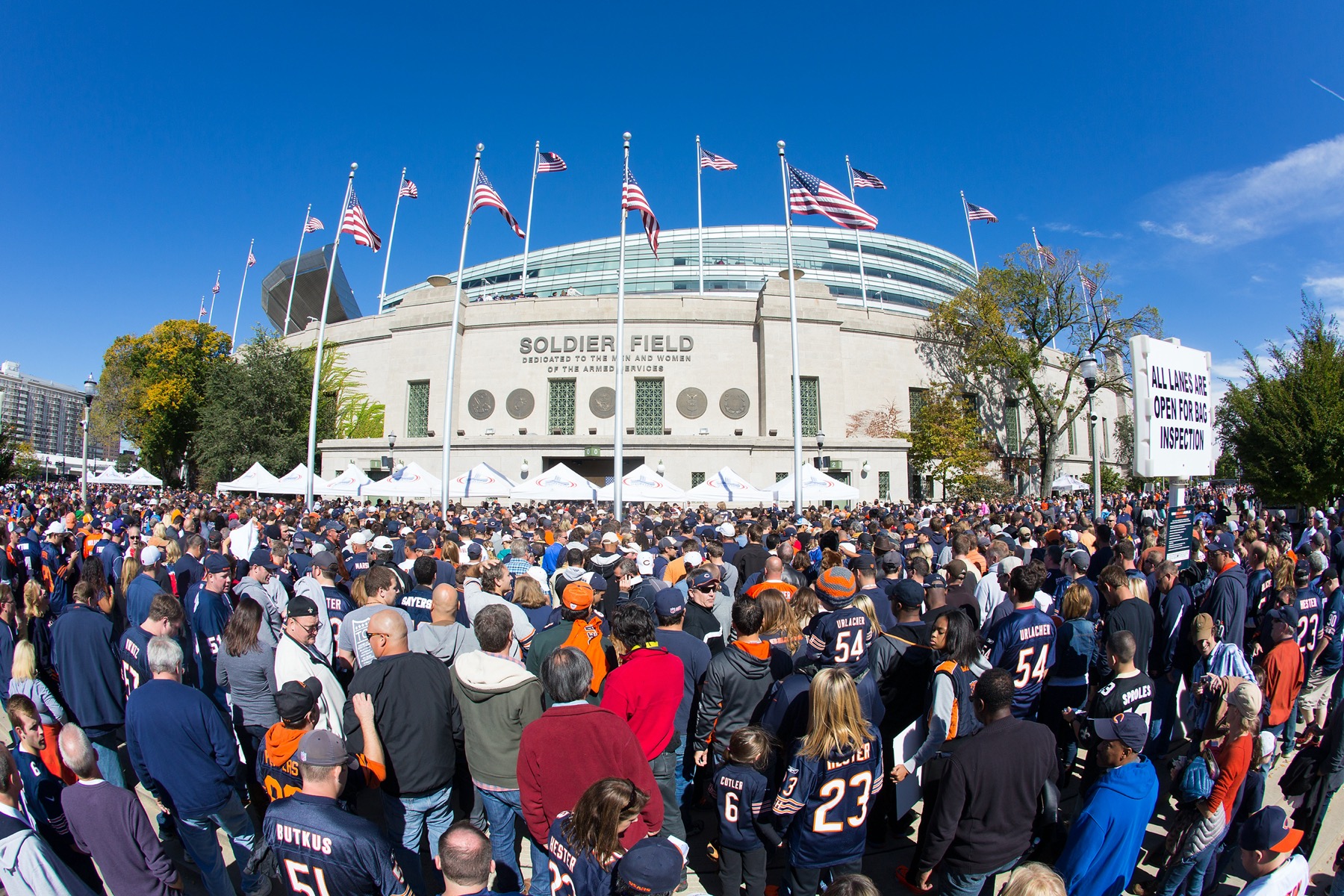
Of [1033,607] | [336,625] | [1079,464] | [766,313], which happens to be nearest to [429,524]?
[336,625]

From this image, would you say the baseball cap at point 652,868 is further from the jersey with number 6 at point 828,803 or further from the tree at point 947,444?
the tree at point 947,444

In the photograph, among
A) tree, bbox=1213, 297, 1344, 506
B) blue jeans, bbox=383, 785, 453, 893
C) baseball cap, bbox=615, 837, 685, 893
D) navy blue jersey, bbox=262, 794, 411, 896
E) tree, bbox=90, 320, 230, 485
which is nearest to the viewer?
baseball cap, bbox=615, 837, 685, 893

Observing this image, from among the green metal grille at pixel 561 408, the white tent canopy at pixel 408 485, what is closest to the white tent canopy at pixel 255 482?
the white tent canopy at pixel 408 485

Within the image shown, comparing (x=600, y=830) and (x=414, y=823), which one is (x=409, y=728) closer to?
(x=414, y=823)

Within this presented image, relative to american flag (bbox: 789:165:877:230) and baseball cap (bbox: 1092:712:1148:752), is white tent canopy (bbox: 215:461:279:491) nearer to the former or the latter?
american flag (bbox: 789:165:877:230)

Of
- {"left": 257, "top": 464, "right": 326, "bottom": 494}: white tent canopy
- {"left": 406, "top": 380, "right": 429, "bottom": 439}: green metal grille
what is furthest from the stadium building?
{"left": 257, "top": 464, "right": 326, "bottom": 494}: white tent canopy

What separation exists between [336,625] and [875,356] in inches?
1393

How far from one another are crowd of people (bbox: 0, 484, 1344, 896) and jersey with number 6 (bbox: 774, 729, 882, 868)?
2 cm

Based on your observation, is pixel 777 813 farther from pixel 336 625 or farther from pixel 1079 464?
pixel 1079 464

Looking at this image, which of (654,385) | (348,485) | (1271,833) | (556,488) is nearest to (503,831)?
(1271,833)

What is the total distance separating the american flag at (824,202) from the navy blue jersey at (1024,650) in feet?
56.4

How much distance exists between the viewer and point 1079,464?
45.2 meters

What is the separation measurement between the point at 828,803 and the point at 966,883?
843mm

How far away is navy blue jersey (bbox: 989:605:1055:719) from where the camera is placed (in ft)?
17.2
